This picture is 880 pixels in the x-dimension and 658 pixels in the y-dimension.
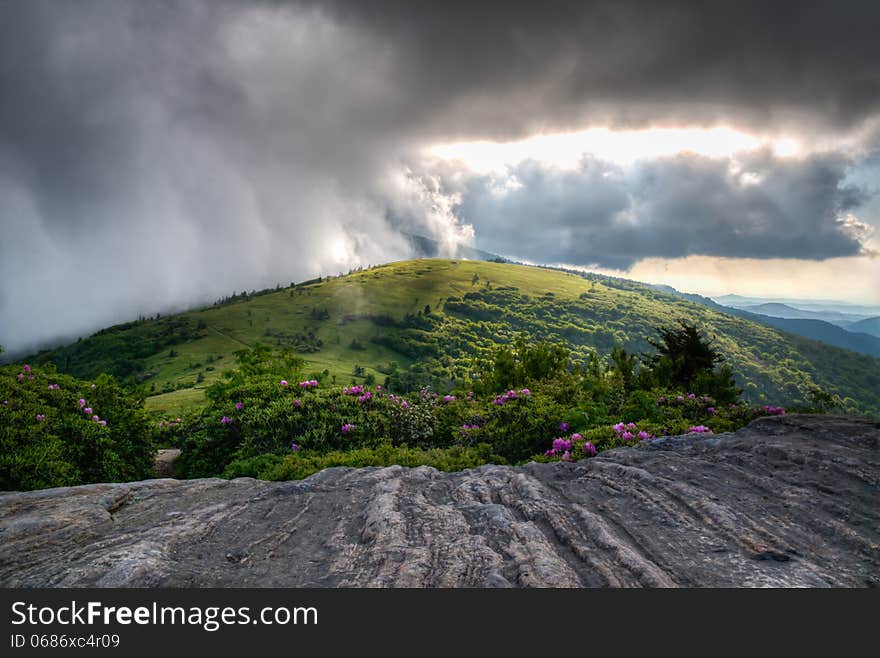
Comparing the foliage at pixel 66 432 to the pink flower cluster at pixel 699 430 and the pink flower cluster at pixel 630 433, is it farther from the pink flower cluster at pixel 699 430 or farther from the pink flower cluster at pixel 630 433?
the pink flower cluster at pixel 699 430

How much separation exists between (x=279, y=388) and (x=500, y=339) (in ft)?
495

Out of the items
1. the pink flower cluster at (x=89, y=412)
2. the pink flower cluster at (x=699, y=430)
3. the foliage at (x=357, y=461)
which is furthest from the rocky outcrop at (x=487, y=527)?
the pink flower cluster at (x=89, y=412)

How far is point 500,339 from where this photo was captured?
15988 centimetres

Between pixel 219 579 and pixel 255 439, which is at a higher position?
pixel 219 579

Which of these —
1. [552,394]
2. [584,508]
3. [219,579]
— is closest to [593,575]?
[584,508]

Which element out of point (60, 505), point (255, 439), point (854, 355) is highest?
point (60, 505)

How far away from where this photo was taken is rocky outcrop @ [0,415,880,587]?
372cm

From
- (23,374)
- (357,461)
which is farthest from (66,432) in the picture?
(357,461)

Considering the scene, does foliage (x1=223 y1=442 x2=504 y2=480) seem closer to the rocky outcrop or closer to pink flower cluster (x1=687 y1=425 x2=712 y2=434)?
the rocky outcrop

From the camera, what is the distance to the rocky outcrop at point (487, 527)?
146 inches

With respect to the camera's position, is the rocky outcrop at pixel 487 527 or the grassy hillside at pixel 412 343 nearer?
the rocky outcrop at pixel 487 527

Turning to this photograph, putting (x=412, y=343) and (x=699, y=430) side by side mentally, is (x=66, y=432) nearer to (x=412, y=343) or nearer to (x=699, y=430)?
(x=699, y=430)
